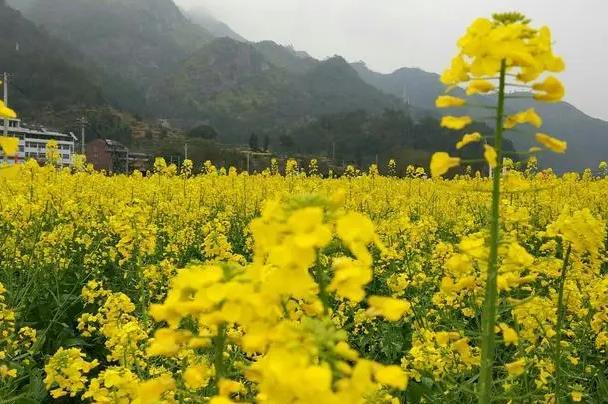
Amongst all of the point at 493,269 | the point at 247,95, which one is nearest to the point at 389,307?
the point at 493,269

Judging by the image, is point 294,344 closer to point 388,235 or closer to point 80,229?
point 388,235

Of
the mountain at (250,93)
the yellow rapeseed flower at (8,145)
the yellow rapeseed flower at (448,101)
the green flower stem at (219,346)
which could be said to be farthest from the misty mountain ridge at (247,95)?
the green flower stem at (219,346)

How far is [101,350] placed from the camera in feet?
15.1

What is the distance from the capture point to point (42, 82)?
92.9m

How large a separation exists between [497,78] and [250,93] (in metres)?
161

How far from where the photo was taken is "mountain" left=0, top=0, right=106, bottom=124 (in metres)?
84.7

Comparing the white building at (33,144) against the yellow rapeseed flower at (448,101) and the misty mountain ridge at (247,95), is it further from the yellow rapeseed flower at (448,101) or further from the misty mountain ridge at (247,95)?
the misty mountain ridge at (247,95)

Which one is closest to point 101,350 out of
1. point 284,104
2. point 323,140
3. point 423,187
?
point 423,187

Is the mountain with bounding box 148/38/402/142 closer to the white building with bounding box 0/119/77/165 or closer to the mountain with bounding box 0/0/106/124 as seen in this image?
the mountain with bounding box 0/0/106/124

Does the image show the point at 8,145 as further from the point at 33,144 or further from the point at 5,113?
the point at 33,144

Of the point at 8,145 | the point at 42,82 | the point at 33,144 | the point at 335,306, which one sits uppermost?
the point at 42,82

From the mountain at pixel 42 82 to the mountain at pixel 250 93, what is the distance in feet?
105

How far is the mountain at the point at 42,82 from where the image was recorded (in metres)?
84.7

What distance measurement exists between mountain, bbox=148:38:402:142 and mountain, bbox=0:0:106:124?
105ft
